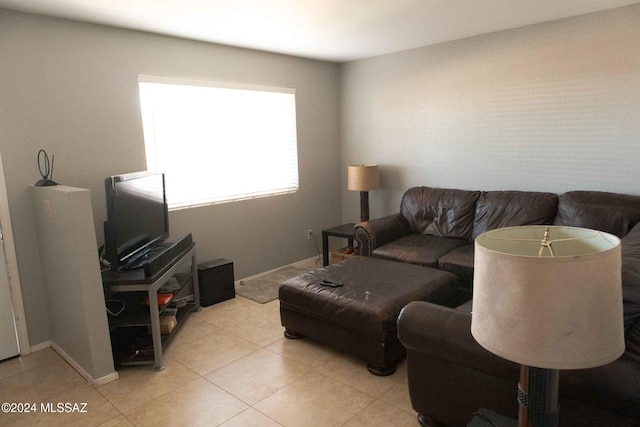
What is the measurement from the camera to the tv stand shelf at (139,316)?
2588 millimetres

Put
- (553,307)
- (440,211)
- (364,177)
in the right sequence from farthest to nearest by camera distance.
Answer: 1. (364,177)
2. (440,211)
3. (553,307)

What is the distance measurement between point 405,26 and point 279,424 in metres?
3.17

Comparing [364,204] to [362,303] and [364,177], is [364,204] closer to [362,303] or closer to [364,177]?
[364,177]

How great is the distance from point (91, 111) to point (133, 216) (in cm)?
95

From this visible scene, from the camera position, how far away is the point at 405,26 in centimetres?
345

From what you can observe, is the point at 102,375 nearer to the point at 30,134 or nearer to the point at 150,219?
the point at 150,219

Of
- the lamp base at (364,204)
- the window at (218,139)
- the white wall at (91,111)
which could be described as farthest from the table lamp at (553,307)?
the lamp base at (364,204)

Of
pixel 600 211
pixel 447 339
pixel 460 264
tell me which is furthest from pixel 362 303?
pixel 600 211

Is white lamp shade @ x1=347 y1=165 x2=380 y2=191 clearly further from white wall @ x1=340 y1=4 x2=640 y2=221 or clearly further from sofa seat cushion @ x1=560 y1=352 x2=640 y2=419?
sofa seat cushion @ x1=560 y1=352 x2=640 y2=419

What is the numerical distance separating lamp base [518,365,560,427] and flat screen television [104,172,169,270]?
2423 mm

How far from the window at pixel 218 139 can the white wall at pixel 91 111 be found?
10 centimetres

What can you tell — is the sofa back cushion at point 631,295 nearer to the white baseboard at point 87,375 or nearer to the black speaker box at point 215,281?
the white baseboard at point 87,375

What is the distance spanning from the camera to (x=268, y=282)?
14.1 feet

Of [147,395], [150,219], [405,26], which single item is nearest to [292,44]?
[405,26]
